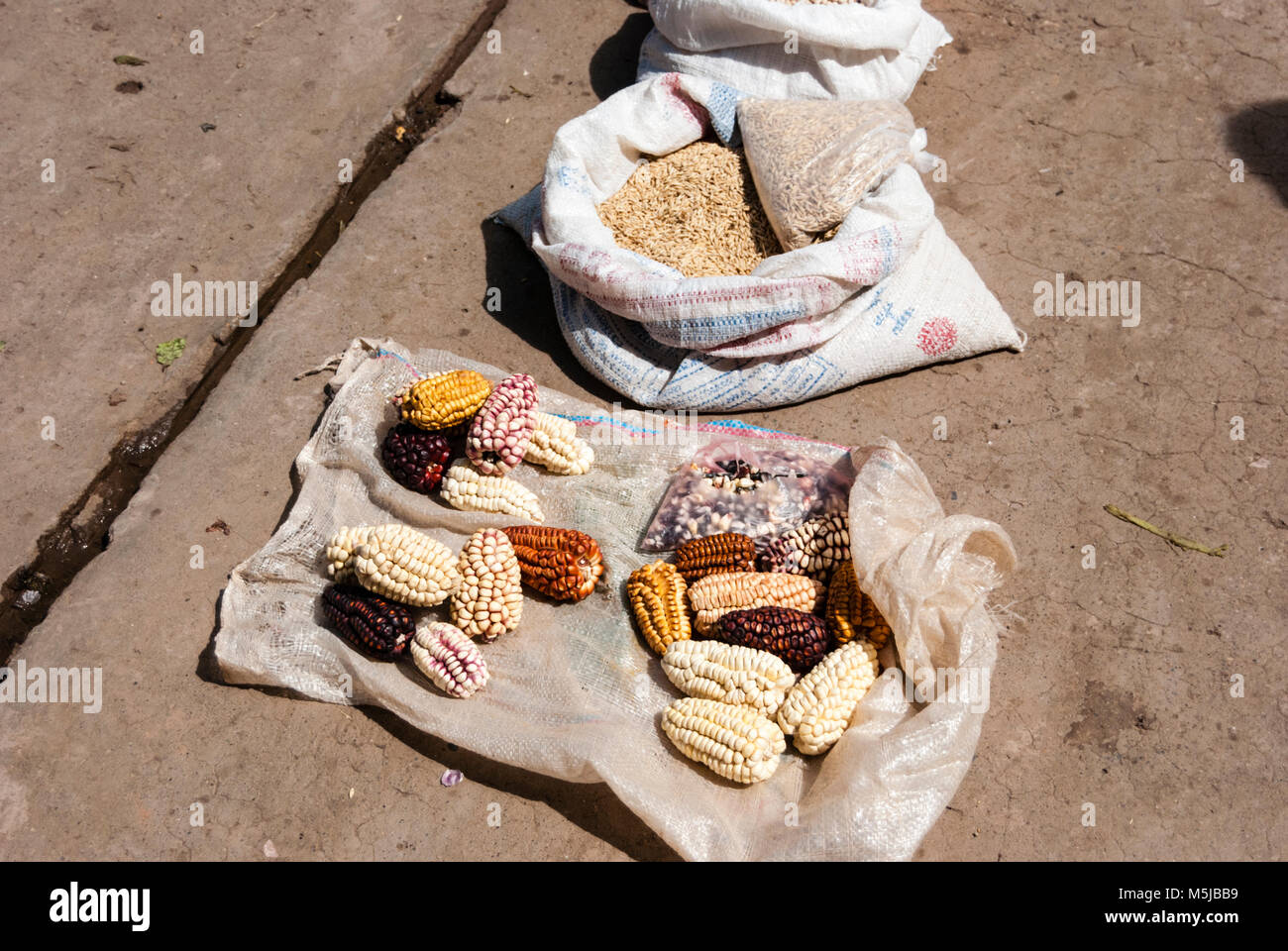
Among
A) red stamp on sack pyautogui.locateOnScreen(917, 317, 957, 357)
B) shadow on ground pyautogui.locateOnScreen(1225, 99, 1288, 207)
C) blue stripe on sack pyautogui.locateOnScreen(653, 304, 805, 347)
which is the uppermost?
shadow on ground pyautogui.locateOnScreen(1225, 99, 1288, 207)

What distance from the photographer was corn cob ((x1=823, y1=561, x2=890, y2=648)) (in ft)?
10.00

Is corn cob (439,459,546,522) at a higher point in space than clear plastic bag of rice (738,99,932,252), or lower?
lower

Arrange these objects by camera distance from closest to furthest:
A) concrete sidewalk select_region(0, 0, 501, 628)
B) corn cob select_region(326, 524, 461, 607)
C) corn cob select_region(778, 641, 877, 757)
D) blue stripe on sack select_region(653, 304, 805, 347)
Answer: corn cob select_region(778, 641, 877, 757)
corn cob select_region(326, 524, 461, 607)
blue stripe on sack select_region(653, 304, 805, 347)
concrete sidewalk select_region(0, 0, 501, 628)

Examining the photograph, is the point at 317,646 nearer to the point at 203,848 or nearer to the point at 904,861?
the point at 203,848

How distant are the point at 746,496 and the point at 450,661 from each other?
1143mm

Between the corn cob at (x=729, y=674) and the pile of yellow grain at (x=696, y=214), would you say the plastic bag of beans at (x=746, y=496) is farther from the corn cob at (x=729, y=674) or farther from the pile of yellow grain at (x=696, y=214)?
the pile of yellow grain at (x=696, y=214)

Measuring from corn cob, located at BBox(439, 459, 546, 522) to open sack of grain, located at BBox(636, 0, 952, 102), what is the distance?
7.36ft

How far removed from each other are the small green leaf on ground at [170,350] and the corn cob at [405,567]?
1.51 metres

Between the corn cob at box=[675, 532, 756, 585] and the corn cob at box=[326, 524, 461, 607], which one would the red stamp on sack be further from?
the corn cob at box=[326, 524, 461, 607]

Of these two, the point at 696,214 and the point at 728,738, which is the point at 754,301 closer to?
the point at 696,214

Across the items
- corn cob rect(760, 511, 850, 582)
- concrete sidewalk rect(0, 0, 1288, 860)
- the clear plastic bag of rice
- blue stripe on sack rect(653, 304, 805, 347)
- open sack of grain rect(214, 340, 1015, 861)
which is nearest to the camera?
open sack of grain rect(214, 340, 1015, 861)

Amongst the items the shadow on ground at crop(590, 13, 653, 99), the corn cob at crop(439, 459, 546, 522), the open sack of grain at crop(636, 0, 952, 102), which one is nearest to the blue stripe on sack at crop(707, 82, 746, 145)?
the open sack of grain at crop(636, 0, 952, 102)

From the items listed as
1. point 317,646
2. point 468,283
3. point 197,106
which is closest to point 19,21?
point 197,106
